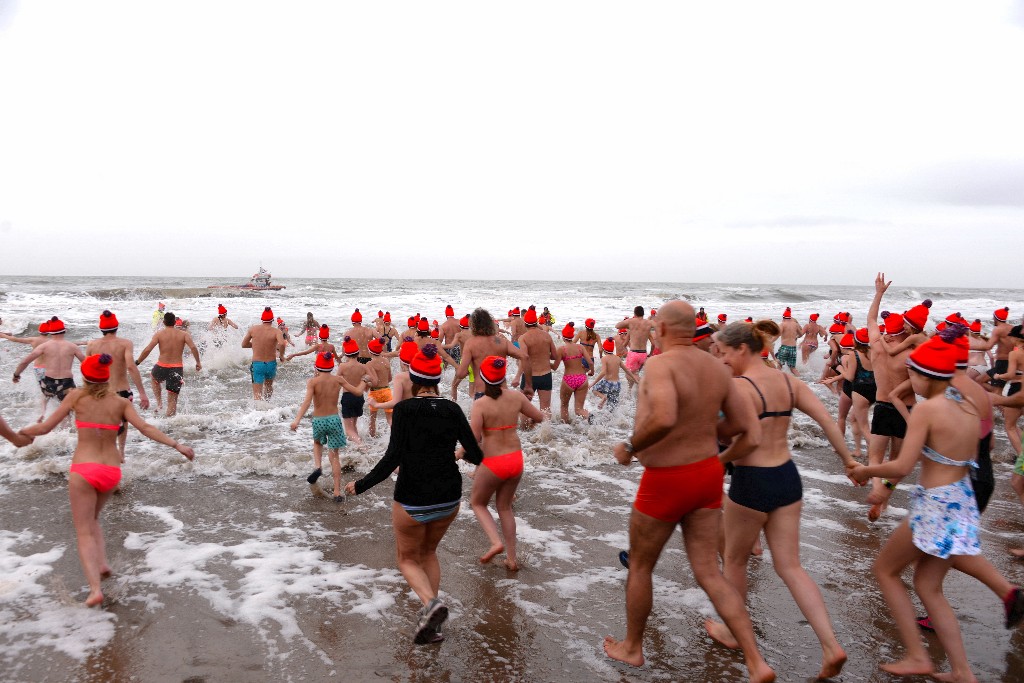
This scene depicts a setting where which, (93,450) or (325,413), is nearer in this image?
(93,450)

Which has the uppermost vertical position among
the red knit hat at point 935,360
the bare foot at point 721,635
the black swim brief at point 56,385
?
the red knit hat at point 935,360

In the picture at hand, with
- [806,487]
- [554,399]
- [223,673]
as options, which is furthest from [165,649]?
[554,399]

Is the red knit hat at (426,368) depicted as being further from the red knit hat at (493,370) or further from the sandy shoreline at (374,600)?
the sandy shoreline at (374,600)

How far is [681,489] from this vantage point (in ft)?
A: 9.64

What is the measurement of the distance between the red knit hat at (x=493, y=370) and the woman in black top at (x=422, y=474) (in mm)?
723

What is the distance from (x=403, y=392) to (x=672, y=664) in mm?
2710

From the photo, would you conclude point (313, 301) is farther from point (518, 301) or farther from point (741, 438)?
point (741, 438)

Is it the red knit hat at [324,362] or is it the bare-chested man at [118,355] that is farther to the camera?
the bare-chested man at [118,355]

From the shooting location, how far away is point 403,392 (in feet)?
16.2

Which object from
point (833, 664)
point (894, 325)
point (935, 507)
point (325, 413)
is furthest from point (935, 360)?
point (325, 413)

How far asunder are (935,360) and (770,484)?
3.45ft

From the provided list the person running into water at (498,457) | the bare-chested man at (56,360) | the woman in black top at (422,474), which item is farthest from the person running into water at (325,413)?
the bare-chested man at (56,360)

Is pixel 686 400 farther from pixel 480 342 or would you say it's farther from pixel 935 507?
pixel 480 342

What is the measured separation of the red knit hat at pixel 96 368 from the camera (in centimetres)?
435
